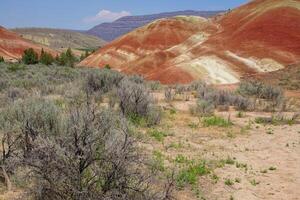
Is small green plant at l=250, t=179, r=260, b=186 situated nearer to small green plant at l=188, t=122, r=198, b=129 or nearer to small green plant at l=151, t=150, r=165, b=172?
small green plant at l=151, t=150, r=165, b=172

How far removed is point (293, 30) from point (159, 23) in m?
32.5

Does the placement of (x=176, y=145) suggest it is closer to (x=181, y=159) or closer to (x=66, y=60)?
(x=181, y=159)

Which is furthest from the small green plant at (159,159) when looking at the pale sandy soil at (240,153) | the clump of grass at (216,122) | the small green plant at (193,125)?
the clump of grass at (216,122)

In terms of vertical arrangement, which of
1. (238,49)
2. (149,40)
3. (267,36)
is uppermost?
(267,36)

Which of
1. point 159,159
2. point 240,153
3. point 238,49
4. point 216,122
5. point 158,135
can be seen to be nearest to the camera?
point 159,159

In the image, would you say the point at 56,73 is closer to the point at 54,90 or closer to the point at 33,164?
the point at 54,90

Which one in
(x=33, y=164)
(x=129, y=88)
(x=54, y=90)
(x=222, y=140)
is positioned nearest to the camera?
(x=33, y=164)

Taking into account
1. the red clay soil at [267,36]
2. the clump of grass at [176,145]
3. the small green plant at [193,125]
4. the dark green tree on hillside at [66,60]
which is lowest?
the dark green tree on hillside at [66,60]

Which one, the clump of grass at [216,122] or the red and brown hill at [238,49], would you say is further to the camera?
the red and brown hill at [238,49]

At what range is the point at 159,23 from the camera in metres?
74.6

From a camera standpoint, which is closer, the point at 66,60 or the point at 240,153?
the point at 240,153

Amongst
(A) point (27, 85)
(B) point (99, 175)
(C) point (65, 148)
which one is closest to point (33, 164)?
(C) point (65, 148)

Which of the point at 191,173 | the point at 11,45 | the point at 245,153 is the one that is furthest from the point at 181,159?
the point at 11,45

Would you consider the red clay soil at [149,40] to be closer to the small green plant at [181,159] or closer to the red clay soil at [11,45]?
the red clay soil at [11,45]
